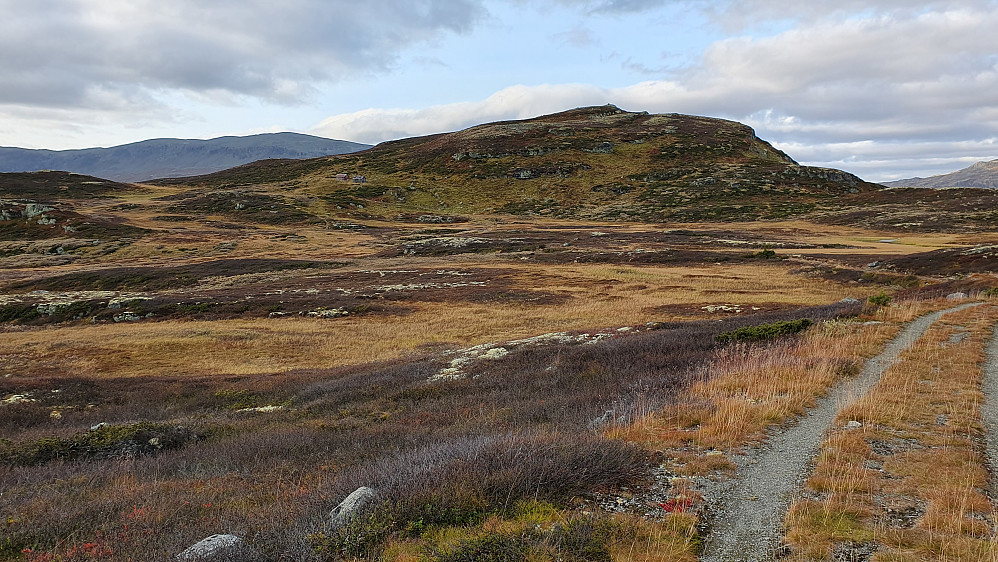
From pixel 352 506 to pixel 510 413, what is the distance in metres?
5.51

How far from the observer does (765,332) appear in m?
15.6

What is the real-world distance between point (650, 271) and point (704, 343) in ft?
108

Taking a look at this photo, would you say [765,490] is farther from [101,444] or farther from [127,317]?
[127,317]

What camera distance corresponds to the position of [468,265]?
58094 millimetres

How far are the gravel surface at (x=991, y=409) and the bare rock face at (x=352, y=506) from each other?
7079mm

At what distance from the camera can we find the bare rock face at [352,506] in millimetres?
5301

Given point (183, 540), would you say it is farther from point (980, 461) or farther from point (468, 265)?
point (468, 265)

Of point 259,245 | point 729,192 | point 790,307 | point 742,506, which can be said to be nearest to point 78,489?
point 742,506

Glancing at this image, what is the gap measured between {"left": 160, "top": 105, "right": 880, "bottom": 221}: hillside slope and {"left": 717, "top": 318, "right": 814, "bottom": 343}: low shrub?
96.9 metres

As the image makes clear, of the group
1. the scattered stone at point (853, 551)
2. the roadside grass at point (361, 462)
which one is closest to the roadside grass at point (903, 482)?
the scattered stone at point (853, 551)

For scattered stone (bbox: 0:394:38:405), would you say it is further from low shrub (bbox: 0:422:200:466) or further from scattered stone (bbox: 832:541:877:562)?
scattered stone (bbox: 832:541:877:562)

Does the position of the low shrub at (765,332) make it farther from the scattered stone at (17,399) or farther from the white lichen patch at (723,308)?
the scattered stone at (17,399)

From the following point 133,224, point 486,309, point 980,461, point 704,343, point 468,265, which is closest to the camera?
point 980,461

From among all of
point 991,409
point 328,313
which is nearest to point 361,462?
point 991,409
